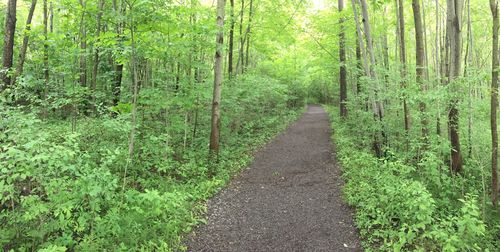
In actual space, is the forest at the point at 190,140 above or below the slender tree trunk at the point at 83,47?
below

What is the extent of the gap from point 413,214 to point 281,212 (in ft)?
7.55

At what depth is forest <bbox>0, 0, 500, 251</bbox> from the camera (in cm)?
357

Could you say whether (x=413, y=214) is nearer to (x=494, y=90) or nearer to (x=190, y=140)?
(x=494, y=90)

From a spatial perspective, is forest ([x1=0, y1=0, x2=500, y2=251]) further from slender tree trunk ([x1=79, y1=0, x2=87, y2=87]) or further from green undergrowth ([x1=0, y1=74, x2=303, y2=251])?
slender tree trunk ([x1=79, y1=0, x2=87, y2=87])

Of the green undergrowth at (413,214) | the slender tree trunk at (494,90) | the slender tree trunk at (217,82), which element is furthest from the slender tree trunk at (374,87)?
the slender tree trunk at (217,82)

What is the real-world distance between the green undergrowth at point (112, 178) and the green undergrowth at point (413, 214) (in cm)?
301

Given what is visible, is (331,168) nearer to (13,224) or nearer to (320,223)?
(320,223)

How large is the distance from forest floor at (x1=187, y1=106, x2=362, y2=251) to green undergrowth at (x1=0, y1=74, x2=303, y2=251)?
0.39m

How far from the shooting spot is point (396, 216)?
479 cm

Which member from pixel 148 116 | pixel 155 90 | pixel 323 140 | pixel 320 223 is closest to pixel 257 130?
pixel 323 140

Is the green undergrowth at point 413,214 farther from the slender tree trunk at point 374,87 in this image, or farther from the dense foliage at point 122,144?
the dense foliage at point 122,144

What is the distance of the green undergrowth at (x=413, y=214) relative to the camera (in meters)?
3.77

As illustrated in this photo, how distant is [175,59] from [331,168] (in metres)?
5.29

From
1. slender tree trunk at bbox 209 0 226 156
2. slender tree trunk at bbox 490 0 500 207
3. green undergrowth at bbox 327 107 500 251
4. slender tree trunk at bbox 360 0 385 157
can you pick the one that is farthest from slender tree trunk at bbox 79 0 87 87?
slender tree trunk at bbox 490 0 500 207
